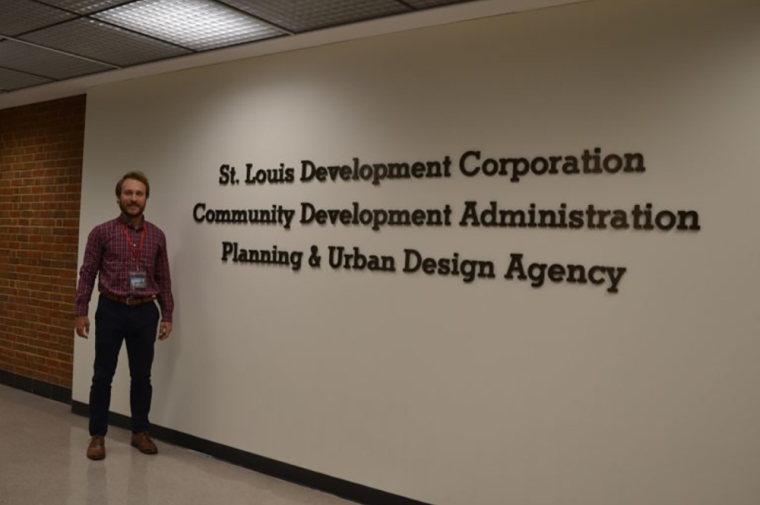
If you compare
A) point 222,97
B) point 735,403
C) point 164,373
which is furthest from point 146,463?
point 735,403

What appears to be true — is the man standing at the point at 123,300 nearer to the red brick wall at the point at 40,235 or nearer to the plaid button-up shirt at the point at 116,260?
the plaid button-up shirt at the point at 116,260

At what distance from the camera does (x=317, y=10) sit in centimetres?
327

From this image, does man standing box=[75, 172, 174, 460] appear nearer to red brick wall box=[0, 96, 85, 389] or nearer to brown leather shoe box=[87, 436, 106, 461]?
brown leather shoe box=[87, 436, 106, 461]

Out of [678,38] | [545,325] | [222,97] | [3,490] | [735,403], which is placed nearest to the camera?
[735,403]

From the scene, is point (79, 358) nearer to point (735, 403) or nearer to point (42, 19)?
point (42, 19)


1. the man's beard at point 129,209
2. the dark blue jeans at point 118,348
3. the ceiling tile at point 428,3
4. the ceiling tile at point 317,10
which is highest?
the ceiling tile at point 317,10

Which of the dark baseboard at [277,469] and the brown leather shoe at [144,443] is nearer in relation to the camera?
the dark baseboard at [277,469]

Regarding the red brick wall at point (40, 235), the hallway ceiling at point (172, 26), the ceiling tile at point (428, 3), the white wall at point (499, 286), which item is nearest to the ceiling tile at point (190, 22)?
the hallway ceiling at point (172, 26)

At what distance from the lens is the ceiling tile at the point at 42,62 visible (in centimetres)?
423

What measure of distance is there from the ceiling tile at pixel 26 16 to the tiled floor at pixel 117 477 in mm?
2609

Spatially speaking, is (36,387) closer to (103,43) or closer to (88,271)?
(88,271)

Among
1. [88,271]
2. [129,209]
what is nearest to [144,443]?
[88,271]

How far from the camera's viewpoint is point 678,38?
2.73m

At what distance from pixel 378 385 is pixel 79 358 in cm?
293
